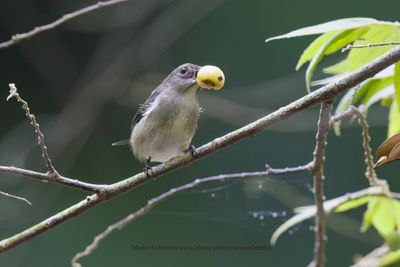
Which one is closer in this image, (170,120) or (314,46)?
(314,46)

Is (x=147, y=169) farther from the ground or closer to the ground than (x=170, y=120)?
closer to the ground

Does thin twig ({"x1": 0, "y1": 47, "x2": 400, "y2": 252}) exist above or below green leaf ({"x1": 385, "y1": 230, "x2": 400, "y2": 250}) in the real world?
above

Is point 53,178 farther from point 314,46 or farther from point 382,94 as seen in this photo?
point 382,94

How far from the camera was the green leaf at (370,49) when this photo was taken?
153 cm

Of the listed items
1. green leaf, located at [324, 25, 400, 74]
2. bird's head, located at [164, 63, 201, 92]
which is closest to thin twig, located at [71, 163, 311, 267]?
green leaf, located at [324, 25, 400, 74]

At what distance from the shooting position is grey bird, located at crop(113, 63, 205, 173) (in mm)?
2445

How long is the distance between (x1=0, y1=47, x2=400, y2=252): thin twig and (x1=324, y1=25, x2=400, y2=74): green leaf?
13 cm

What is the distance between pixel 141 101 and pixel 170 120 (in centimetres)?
207

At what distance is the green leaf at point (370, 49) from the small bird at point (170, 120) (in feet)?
Answer: 2.66

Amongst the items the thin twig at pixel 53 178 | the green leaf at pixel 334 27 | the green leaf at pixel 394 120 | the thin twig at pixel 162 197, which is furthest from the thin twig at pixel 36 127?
the green leaf at pixel 394 120

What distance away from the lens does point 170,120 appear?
8.15 ft

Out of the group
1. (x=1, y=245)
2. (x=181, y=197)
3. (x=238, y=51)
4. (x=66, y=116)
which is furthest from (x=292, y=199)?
(x=1, y=245)

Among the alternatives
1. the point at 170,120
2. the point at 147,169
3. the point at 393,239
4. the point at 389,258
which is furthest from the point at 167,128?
the point at 393,239

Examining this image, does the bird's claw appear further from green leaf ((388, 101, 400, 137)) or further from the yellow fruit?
green leaf ((388, 101, 400, 137))
